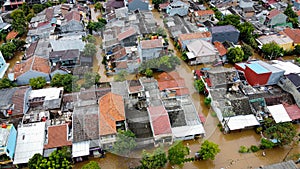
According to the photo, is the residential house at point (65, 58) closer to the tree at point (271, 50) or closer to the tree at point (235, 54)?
the tree at point (235, 54)

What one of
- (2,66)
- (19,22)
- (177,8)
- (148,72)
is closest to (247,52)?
(148,72)

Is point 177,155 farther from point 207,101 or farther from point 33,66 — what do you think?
point 33,66

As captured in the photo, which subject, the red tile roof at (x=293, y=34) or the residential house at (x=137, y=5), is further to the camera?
the residential house at (x=137, y=5)

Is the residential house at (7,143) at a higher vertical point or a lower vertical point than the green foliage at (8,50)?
lower

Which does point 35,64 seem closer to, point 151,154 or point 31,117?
point 31,117

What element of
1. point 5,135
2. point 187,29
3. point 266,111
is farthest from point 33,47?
point 266,111

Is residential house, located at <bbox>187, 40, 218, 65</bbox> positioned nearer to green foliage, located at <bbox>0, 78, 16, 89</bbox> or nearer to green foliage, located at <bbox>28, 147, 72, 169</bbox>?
green foliage, located at <bbox>28, 147, 72, 169</bbox>

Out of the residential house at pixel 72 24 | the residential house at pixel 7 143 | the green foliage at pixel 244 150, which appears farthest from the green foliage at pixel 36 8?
the green foliage at pixel 244 150
